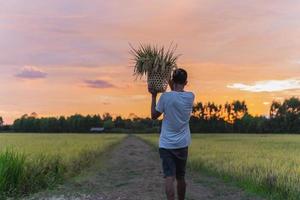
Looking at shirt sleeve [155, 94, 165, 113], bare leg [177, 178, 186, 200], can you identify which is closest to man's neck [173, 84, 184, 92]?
shirt sleeve [155, 94, 165, 113]

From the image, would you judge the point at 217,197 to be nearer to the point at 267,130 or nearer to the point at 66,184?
the point at 66,184

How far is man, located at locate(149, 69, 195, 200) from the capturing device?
7.26 metres

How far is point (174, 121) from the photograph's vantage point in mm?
7277

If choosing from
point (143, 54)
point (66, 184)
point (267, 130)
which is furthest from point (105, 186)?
point (267, 130)

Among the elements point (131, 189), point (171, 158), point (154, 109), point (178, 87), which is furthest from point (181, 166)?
point (131, 189)

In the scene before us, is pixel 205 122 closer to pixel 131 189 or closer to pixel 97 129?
pixel 97 129

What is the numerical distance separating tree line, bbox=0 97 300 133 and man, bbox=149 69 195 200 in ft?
424

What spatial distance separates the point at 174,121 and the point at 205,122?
148 metres

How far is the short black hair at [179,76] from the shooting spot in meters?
7.29

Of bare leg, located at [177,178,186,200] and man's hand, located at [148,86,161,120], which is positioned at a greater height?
man's hand, located at [148,86,161,120]

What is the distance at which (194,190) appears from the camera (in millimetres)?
12156

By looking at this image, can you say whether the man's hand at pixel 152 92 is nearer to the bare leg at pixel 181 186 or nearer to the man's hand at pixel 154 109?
the man's hand at pixel 154 109

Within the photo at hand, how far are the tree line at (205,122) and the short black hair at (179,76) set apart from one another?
12951 cm

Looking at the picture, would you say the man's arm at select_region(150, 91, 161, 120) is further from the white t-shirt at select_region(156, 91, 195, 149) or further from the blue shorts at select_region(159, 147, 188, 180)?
the blue shorts at select_region(159, 147, 188, 180)
